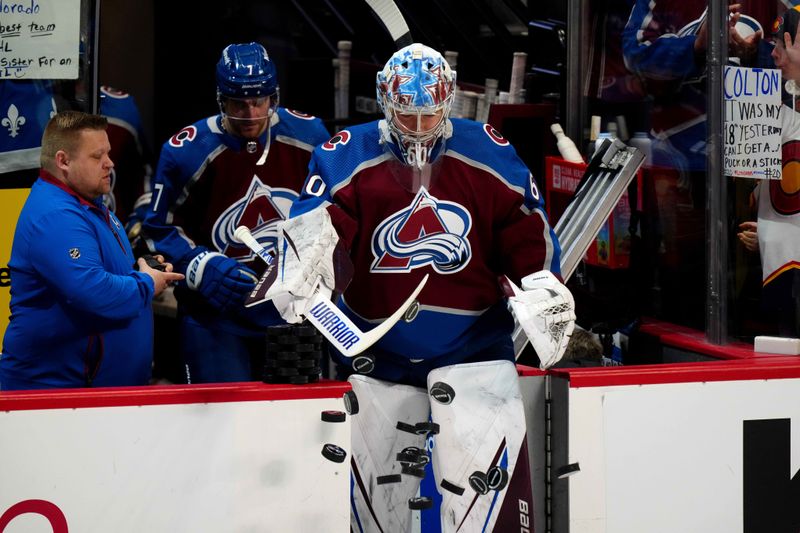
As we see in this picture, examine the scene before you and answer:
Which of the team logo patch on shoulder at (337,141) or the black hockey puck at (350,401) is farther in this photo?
the team logo patch on shoulder at (337,141)

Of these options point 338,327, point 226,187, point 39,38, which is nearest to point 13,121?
point 39,38

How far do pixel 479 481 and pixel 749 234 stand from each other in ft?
4.58

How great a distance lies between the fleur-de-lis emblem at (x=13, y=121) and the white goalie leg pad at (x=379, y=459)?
176cm

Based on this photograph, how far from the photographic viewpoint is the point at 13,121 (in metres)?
4.13

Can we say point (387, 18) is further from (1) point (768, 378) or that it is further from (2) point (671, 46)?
(1) point (768, 378)

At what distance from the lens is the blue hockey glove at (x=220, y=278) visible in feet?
12.8

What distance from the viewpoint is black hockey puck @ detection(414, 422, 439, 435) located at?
299cm

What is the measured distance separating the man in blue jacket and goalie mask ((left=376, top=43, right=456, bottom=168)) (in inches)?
31.5

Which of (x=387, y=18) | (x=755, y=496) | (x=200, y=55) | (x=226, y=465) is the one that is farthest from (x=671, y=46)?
(x=200, y=55)

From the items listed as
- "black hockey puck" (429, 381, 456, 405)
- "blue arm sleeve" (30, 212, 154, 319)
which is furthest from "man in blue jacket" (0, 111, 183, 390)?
"black hockey puck" (429, 381, 456, 405)

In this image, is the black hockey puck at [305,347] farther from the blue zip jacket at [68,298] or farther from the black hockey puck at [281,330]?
the blue zip jacket at [68,298]

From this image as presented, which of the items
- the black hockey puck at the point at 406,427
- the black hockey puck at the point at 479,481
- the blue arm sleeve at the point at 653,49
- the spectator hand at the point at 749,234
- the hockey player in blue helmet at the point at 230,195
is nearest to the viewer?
the black hockey puck at the point at 479,481

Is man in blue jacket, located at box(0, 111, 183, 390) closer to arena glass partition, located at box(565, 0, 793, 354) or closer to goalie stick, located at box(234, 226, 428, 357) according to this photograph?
goalie stick, located at box(234, 226, 428, 357)

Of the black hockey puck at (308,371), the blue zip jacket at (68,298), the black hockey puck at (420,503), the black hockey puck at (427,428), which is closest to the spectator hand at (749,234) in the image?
the black hockey puck at (427,428)
